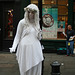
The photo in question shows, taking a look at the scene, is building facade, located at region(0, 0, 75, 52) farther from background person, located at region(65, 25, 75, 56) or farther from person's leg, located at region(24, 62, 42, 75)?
person's leg, located at region(24, 62, 42, 75)

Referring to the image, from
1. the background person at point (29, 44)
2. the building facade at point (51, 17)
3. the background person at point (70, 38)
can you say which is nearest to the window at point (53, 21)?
the building facade at point (51, 17)

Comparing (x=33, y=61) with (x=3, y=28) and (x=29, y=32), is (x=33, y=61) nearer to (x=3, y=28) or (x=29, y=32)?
(x=29, y=32)

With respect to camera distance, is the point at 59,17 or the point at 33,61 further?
the point at 59,17

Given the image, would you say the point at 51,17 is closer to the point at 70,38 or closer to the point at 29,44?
the point at 70,38

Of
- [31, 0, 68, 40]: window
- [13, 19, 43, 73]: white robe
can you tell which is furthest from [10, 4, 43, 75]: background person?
[31, 0, 68, 40]: window

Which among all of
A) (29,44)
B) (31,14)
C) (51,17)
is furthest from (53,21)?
(29,44)

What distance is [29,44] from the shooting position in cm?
452

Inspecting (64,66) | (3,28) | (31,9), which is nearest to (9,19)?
(3,28)

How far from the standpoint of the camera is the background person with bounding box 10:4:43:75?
452cm

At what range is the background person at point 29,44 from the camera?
452cm

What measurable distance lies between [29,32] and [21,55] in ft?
1.86

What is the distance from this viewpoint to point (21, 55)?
455 centimetres

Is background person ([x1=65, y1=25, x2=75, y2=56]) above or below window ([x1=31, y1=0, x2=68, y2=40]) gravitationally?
below

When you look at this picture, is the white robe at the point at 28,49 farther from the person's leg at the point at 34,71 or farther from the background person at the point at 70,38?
the background person at the point at 70,38
